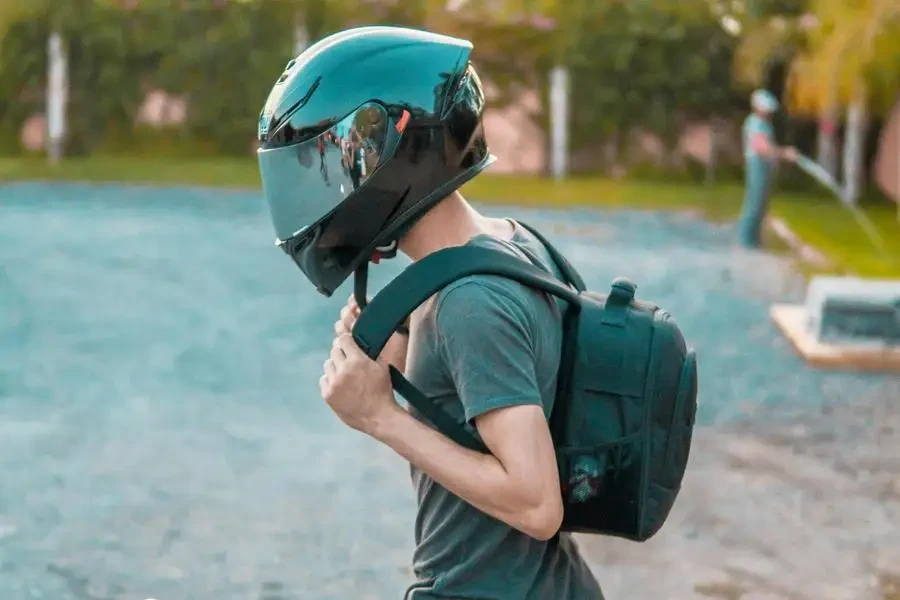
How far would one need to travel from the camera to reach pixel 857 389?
8.25m

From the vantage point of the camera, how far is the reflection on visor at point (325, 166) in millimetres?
1907

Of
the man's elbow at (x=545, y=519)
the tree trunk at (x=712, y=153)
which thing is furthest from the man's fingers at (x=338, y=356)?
the tree trunk at (x=712, y=153)

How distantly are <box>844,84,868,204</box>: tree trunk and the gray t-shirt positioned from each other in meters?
18.7

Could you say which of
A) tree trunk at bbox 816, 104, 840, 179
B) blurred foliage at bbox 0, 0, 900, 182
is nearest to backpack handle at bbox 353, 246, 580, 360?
tree trunk at bbox 816, 104, 840, 179

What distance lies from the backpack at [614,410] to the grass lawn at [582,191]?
13.5m

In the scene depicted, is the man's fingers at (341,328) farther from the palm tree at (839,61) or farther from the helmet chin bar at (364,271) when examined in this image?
the palm tree at (839,61)

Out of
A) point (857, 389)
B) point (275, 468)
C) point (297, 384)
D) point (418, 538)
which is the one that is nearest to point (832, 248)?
point (857, 389)

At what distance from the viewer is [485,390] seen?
182cm

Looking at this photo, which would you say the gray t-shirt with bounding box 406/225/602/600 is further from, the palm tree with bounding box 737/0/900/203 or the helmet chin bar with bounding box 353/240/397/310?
the palm tree with bounding box 737/0/900/203

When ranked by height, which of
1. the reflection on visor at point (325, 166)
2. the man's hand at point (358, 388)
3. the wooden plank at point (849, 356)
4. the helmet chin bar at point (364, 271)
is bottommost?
the wooden plank at point (849, 356)

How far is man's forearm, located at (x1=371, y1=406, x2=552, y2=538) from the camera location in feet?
6.08

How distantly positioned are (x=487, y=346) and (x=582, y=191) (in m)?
20.1

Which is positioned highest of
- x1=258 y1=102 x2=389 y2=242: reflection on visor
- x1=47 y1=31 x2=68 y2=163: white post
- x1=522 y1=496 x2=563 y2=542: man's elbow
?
x1=258 y1=102 x2=389 y2=242: reflection on visor

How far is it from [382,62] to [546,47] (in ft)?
76.0
